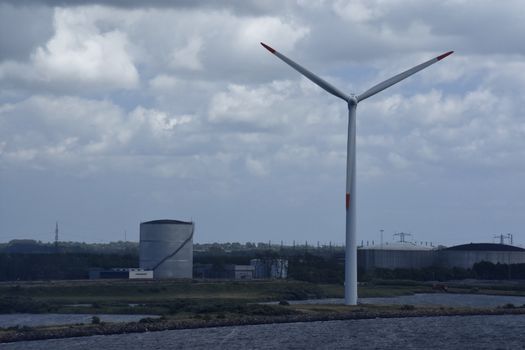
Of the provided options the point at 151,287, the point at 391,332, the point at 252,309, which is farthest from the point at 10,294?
the point at 391,332

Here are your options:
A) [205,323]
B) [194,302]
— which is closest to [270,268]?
[194,302]

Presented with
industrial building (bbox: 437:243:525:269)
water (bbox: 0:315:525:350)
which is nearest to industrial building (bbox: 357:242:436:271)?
industrial building (bbox: 437:243:525:269)

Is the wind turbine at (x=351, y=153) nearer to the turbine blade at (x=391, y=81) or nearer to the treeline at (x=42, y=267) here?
the turbine blade at (x=391, y=81)

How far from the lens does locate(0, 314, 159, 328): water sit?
7875 cm

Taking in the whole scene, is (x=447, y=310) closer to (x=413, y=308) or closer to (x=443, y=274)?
(x=413, y=308)

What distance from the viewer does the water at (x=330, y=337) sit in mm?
59125

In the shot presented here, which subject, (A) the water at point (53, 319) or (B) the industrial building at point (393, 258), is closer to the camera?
(A) the water at point (53, 319)

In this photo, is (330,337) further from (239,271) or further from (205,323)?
(239,271)

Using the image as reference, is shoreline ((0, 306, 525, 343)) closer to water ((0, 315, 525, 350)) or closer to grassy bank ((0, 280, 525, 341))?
grassy bank ((0, 280, 525, 341))

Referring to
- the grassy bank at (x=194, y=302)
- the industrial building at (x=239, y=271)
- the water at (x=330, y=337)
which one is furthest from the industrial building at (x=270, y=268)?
the water at (x=330, y=337)

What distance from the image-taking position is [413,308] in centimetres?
8594

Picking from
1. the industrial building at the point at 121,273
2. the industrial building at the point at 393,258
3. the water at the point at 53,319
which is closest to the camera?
the water at the point at 53,319

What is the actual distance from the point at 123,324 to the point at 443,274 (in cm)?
9171

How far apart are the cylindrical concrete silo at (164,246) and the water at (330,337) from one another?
209ft
